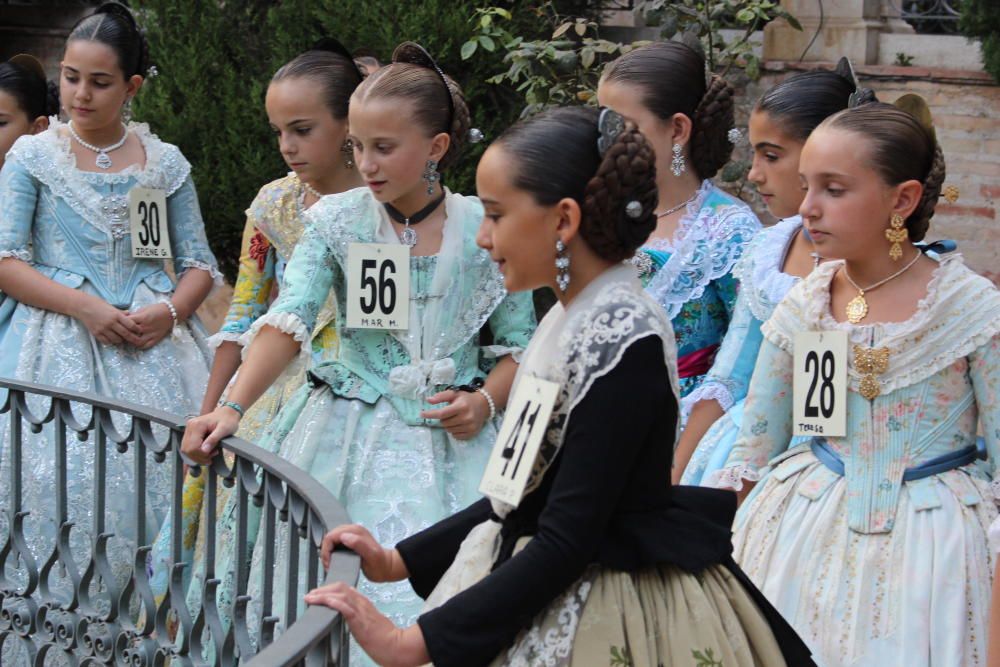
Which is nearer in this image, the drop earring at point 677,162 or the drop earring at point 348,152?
the drop earring at point 677,162

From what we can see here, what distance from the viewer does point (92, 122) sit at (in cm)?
506

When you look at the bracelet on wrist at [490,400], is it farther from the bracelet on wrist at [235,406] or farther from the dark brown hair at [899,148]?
the dark brown hair at [899,148]

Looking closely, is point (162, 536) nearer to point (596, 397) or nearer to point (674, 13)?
point (596, 397)

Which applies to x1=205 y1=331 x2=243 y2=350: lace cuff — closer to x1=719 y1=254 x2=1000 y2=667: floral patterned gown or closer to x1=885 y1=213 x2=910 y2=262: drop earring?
x1=719 y1=254 x2=1000 y2=667: floral patterned gown

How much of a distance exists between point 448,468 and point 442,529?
1049 mm

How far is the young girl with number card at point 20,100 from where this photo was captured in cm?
597

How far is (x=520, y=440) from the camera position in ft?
8.23

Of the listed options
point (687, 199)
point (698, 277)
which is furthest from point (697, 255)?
point (687, 199)

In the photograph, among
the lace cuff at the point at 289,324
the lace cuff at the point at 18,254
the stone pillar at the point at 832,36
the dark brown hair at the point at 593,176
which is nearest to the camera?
the dark brown hair at the point at 593,176

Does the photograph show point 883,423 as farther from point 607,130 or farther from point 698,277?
point 607,130

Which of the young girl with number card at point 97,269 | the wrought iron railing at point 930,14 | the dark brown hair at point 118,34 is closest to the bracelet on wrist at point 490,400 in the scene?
the young girl with number card at point 97,269

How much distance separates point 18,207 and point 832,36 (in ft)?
16.4

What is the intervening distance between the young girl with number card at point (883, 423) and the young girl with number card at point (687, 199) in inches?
27.5

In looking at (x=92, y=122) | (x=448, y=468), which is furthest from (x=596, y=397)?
(x=92, y=122)
